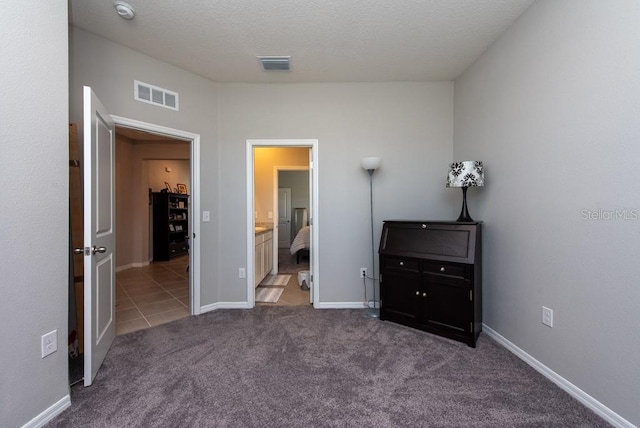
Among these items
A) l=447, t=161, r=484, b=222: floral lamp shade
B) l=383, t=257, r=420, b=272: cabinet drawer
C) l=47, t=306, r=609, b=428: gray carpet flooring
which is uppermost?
l=447, t=161, r=484, b=222: floral lamp shade

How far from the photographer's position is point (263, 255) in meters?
4.19

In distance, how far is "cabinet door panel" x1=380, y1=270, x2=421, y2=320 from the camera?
8.37 ft

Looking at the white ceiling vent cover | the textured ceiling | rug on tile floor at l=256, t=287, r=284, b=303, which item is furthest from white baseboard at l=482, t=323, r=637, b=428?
the white ceiling vent cover

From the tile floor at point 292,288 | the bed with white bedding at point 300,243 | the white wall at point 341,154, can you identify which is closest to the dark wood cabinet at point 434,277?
the white wall at point 341,154

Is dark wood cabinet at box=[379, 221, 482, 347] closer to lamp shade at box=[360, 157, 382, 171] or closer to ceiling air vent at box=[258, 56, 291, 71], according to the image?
lamp shade at box=[360, 157, 382, 171]

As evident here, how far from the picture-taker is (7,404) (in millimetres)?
1301

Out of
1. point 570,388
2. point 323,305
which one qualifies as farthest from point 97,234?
point 570,388

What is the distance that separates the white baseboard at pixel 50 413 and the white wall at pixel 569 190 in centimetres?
306

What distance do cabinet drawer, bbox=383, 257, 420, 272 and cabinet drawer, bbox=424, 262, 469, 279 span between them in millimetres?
94

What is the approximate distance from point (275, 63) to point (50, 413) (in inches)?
121

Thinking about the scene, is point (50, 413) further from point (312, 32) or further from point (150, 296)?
point (312, 32)

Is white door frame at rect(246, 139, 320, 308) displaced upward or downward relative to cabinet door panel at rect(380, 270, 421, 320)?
upward

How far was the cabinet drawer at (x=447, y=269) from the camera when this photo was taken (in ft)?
7.41

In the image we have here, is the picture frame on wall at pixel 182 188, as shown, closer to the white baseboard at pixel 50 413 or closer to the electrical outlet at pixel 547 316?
the white baseboard at pixel 50 413
